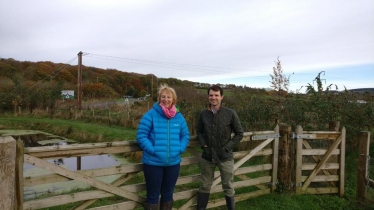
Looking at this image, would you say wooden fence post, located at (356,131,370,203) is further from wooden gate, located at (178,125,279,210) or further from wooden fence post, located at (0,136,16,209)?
wooden fence post, located at (0,136,16,209)

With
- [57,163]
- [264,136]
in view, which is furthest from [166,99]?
[57,163]

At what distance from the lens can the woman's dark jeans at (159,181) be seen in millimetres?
3598

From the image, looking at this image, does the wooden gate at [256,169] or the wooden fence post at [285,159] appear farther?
the wooden fence post at [285,159]

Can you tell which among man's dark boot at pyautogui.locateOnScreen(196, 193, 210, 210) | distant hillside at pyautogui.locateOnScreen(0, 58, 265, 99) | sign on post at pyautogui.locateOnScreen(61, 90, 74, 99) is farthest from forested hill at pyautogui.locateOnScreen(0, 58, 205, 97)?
man's dark boot at pyautogui.locateOnScreen(196, 193, 210, 210)

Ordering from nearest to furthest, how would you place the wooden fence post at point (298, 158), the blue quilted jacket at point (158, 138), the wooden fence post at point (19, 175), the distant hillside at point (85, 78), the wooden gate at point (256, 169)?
1. the wooden fence post at point (19, 175)
2. the blue quilted jacket at point (158, 138)
3. the wooden gate at point (256, 169)
4. the wooden fence post at point (298, 158)
5. the distant hillside at point (85, 78)

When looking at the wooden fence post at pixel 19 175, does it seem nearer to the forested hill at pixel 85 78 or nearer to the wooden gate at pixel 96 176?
the wooden gate at pixel 96 176

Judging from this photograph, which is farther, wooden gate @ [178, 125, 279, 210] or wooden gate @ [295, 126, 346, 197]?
wooden gate @ [295, 126, 346, 197]

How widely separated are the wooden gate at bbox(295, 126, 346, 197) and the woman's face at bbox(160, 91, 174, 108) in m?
2.93

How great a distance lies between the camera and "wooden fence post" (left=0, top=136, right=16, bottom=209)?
100 inches

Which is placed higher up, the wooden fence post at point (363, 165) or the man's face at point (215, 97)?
the man's face at point (215, 97)

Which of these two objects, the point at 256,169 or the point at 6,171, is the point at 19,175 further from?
the point at 256,169

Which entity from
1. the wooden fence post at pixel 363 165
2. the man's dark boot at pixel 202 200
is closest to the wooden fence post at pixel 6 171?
the man's dark boot at pixel 202 200

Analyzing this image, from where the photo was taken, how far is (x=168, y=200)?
3.85m

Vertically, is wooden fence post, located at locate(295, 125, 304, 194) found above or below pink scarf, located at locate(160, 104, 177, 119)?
below
